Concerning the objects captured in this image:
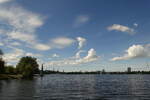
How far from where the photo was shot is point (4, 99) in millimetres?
42344

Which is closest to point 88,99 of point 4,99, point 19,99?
point 19,99

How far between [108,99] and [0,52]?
15152cm

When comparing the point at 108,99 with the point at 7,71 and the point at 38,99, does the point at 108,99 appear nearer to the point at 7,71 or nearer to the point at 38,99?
the point at 38,99

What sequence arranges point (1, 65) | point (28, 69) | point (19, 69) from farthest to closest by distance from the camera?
point (19, 69), point (28, 69), point (1, 65)

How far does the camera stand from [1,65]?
156 m

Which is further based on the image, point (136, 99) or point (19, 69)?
point (19, 69)

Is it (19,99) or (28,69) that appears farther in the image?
(28,69)

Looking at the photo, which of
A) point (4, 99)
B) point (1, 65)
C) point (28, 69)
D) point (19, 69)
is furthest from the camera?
point (19, 69)

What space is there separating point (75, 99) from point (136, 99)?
528 inches

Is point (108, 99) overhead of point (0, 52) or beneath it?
beneath

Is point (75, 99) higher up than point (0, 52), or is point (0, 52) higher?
point (0, 52)

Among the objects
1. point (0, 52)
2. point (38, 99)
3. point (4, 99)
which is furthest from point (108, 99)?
point (0, 52)

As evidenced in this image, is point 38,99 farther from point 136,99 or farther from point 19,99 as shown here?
point 136,99

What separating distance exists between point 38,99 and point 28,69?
441 ft
